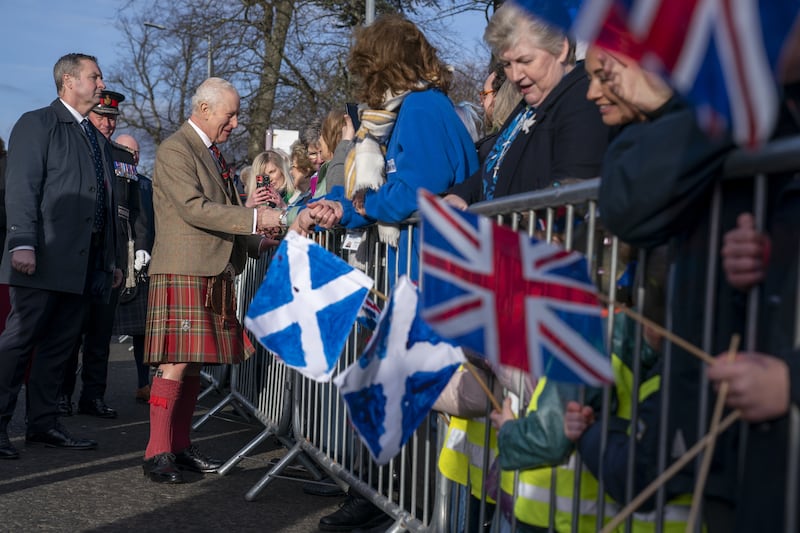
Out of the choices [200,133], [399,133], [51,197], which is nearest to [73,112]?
[51,197]

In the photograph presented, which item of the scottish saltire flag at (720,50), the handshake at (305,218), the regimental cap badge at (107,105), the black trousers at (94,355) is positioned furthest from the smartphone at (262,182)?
the scottish saltire flag at (720,50)

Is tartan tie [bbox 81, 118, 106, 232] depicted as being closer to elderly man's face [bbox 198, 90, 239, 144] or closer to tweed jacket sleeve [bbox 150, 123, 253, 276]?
tweed jacket sleeve [bbox 150, 123, 253, 276]

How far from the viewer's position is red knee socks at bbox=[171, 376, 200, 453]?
5719 millimetres

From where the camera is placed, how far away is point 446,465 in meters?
3.47

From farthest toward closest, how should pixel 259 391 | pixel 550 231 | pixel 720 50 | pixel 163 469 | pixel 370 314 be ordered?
pixel 259 391 < pixel 163 469 < pixel 370 314 < pixel 550 231 < pixel 720 50

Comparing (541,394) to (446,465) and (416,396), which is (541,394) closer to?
(416,396)

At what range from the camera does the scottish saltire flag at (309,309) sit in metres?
3.10

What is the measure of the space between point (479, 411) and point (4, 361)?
3.82 metres

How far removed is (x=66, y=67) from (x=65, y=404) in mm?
2682

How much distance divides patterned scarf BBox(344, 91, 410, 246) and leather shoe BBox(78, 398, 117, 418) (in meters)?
4.14

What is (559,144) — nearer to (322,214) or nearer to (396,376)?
(396,376)

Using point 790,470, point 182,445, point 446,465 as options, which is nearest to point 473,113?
point 446,465

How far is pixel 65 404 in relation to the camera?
7.95m

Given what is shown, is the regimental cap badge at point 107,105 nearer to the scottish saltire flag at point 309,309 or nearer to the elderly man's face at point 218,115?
the elderly man's face at point 218,115
